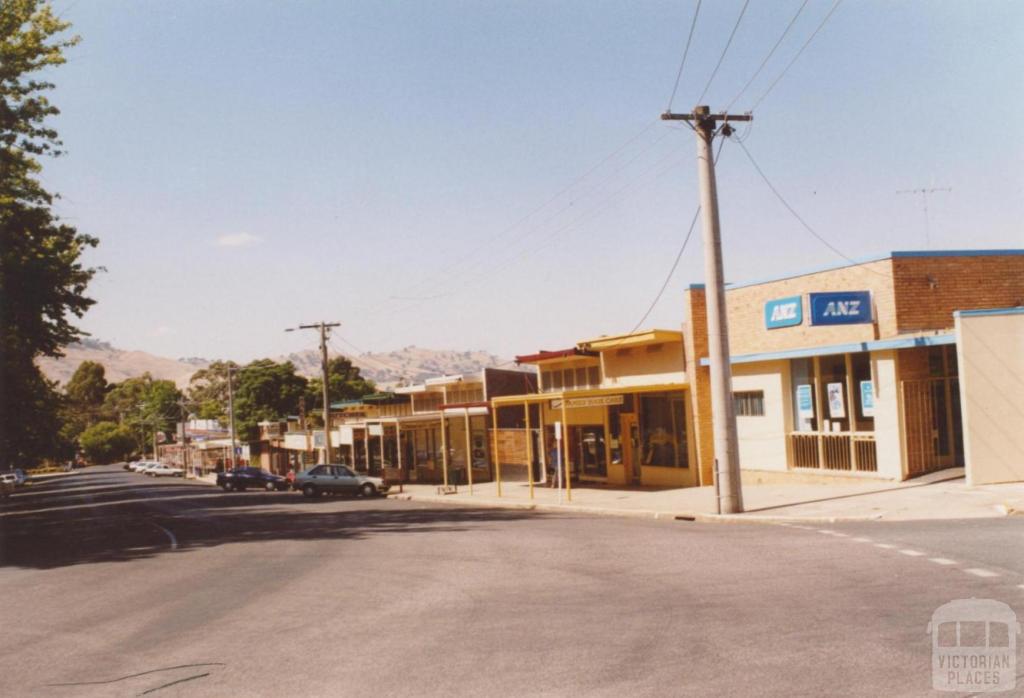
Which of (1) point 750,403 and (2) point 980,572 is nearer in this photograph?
(2) point 980,572

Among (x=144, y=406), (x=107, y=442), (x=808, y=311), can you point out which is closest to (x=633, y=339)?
(x=808, y=311)

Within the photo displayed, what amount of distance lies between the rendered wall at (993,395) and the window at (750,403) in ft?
23.5

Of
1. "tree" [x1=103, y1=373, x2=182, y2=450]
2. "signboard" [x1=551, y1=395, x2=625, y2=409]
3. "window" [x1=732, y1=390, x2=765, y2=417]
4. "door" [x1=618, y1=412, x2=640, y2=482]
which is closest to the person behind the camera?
"window" [x1=732, y1=390, x2=765, y2=417]

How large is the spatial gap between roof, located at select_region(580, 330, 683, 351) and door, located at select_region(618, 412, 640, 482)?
247 centimetres

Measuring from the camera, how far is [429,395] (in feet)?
161

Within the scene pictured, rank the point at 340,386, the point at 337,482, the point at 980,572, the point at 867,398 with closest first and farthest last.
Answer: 1. the point at 980,572
2. the point at 867,398
3. the point at 337,482
4. the point at 340,386

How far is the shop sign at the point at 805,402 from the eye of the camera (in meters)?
24.2

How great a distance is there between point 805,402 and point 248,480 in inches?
1477

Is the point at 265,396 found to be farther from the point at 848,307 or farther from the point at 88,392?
the point at 88,392

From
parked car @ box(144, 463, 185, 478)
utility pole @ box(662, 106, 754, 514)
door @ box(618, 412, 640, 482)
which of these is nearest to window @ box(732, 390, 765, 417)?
door @ box(618, 412, 640, 482)

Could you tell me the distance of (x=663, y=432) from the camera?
97.0 ft

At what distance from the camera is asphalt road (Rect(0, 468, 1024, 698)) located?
7.31 m

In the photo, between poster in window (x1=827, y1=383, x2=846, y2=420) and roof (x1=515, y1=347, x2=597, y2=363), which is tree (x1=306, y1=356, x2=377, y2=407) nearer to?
roof (x1=515, y1=347, x2=597, y2=363)

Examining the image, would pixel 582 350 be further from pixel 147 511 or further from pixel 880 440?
pixel 147 511
